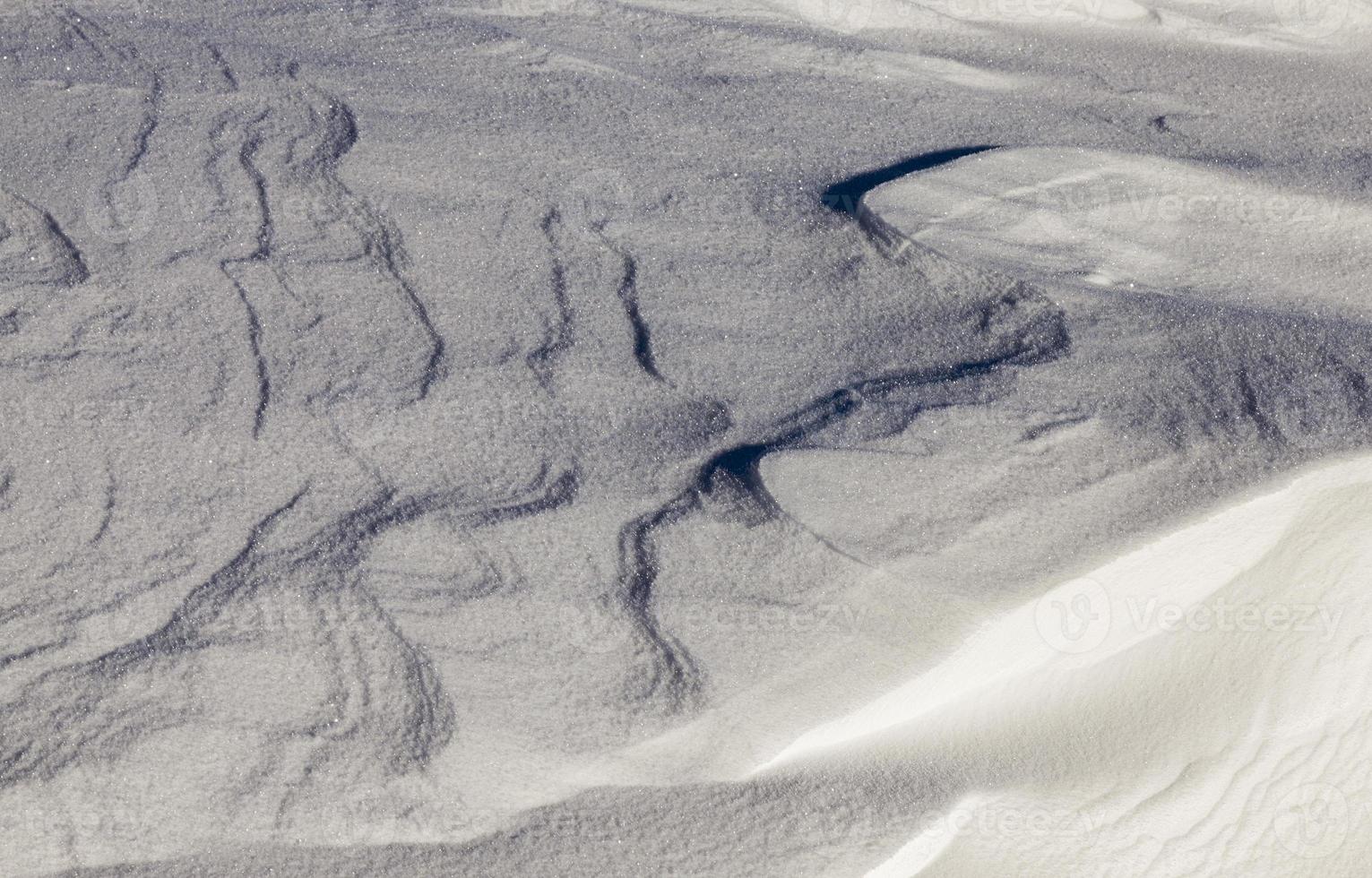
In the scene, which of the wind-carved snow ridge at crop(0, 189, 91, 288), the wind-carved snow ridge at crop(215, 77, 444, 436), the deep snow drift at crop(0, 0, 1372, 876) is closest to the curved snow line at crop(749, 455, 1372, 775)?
the deep snow drift at crop(0, 0, 1372, 876)

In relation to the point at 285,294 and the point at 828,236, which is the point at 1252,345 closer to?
the point at 828,236

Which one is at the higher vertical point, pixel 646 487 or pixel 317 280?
pixel 317 280

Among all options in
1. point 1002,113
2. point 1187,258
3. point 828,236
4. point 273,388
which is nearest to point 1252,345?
point 1187,258

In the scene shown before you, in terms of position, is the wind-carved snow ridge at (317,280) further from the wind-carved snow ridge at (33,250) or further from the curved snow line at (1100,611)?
the curved snow line at (1100,611)

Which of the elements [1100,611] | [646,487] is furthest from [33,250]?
[1100,611]

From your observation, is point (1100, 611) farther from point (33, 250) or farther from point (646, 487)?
point (33, 250)

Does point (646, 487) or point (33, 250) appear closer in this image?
point (646, 487)

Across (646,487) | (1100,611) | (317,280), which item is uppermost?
(317,280)

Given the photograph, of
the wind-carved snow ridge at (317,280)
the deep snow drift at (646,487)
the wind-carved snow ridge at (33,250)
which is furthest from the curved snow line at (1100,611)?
the wind-carved snow ridge at (33,250)

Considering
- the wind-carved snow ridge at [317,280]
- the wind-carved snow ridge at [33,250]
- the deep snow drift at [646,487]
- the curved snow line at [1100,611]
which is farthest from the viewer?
the wind-carved snow ridge at [33,250]

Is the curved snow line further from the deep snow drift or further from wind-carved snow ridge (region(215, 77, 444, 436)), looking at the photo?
wind-carved snow ridge (region(215, 77, 444, 436))
